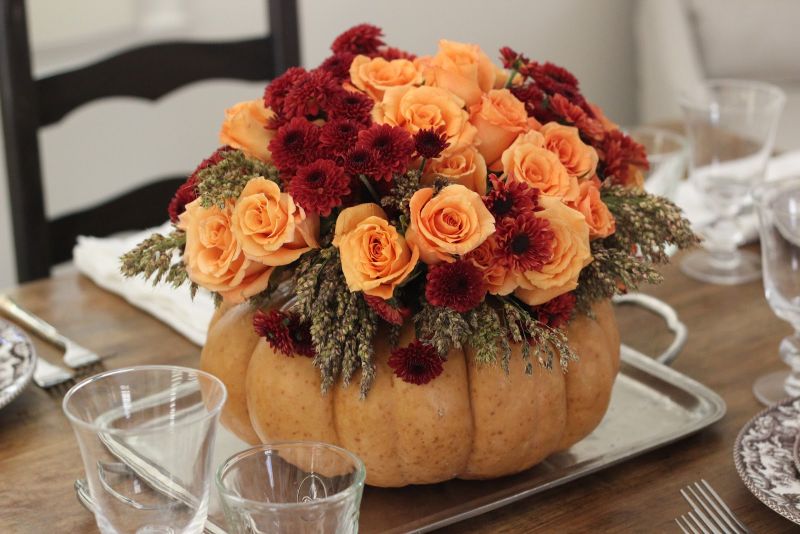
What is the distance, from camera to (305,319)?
76cm

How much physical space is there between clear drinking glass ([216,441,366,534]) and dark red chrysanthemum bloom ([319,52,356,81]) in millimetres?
328

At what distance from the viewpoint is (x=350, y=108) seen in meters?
0.81

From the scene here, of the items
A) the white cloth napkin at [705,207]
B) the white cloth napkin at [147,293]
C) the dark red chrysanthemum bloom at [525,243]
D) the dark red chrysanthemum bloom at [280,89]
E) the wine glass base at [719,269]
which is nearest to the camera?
the dark red chrysanthemum bloom at [525,243]

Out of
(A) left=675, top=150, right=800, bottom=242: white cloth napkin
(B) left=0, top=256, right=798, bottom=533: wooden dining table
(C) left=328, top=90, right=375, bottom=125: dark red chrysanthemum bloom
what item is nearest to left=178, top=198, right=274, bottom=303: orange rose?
(C) left=328, top=90, right=375, bottom=125: dark red chrysanthemum bloom

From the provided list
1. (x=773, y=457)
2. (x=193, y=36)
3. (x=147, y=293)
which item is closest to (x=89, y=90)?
(x=147, y=293)

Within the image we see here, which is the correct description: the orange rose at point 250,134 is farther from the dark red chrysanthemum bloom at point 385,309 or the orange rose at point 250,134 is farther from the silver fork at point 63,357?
the silver fork at point 63,357

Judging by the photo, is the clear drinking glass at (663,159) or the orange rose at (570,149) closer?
the orange rose at (570,149)

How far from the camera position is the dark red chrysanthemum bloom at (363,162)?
2.43 feet

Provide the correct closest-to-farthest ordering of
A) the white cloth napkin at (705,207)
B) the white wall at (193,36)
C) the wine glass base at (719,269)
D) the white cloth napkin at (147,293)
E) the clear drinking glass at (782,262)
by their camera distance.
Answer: the clear drinking glass at (782,262) → the white cloth napkin at (147,293) → the wine glass base at (719,269) → the white cloth napkin at (705,207) → the white wall at (193,36)

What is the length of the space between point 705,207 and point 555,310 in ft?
2.23

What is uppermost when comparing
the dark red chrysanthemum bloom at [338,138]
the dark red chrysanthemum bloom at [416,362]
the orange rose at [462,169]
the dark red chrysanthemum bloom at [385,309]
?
the dark red chrysanthemum bloom at [338,138]

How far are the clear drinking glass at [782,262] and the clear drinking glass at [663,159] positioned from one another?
288mm

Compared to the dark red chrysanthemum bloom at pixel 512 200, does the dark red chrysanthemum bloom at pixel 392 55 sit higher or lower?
higher

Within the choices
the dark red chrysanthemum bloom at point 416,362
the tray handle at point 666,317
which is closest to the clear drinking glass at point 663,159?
the tray handle at point 666,317
